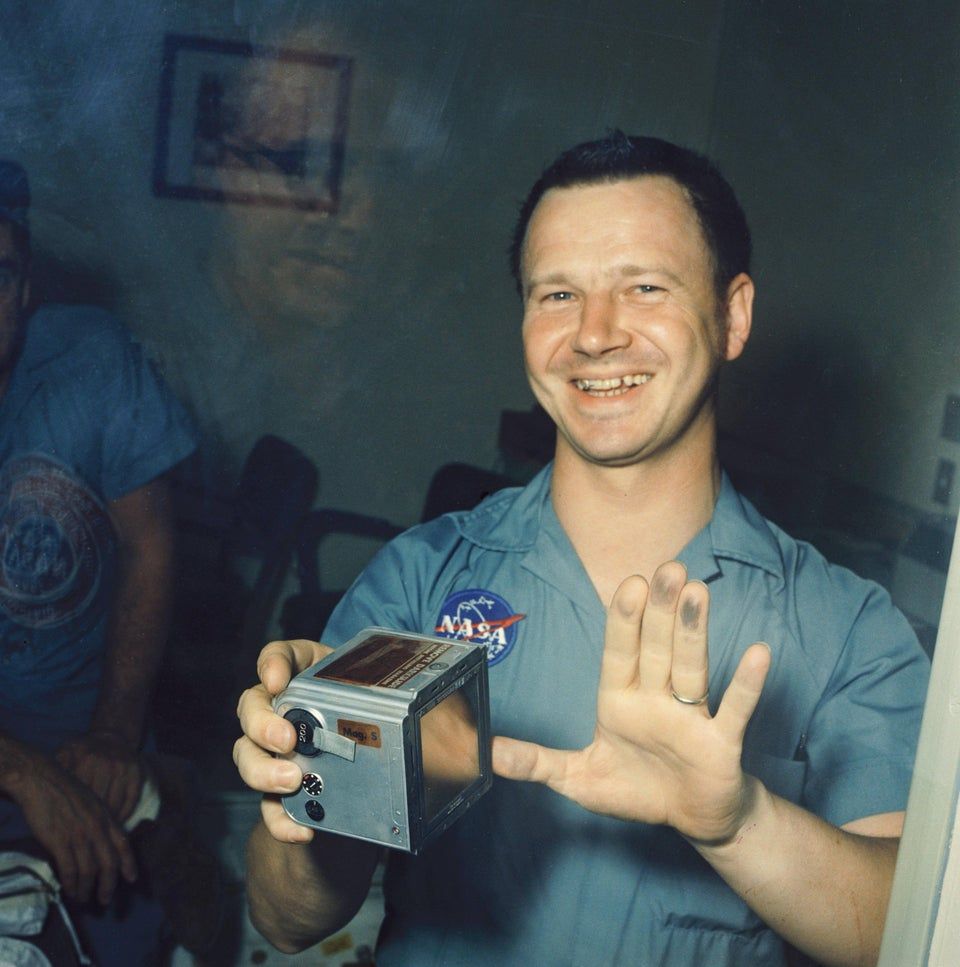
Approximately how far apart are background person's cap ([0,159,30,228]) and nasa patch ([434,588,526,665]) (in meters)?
0.54

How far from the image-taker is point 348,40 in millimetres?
784

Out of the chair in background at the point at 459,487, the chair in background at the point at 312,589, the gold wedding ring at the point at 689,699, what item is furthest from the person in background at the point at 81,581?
the gold wedding ring at the point at 689,699

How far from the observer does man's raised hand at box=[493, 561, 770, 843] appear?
55 centimetres

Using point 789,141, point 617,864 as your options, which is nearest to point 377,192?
point 789,141

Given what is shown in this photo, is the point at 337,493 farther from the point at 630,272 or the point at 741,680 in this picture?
the point at 741,680

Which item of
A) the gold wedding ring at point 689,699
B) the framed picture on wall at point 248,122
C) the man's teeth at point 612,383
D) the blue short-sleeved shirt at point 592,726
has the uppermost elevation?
the framed picture on wall at point 248,122

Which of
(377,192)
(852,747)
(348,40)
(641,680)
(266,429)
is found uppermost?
(348,40)

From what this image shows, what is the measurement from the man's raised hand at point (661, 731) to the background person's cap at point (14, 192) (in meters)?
0.63

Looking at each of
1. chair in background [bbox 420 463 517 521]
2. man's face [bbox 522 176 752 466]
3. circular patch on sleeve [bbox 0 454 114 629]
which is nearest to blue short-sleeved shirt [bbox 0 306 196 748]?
circular patch on sleeve [bbox 0 454 114 629]

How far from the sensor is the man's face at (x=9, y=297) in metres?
0.77

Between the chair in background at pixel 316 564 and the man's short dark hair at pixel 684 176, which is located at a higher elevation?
the man's short dark hair at pixel 684 176

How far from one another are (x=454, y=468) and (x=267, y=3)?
0.48m

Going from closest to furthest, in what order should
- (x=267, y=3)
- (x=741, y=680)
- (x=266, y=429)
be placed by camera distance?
(x=741, y=680), (x=267, y=3), (x=266, y=429)

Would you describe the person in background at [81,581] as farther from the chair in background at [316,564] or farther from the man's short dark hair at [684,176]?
the man's short dark hair at [684,176]
